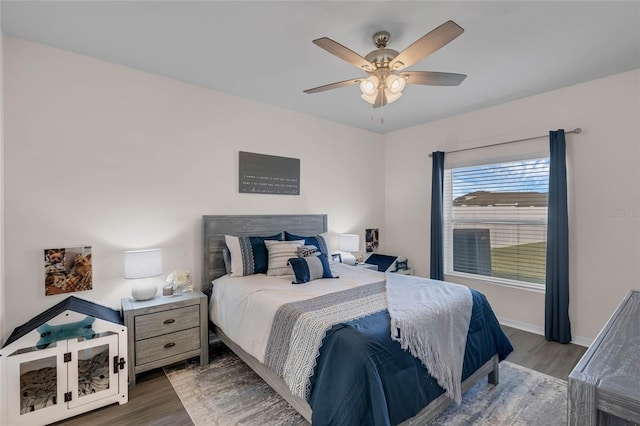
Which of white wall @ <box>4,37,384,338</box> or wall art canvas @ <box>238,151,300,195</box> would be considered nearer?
white wall @ <box>4,37,384,338</box>

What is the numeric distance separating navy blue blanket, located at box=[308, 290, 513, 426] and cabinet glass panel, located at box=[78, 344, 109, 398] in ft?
4.96

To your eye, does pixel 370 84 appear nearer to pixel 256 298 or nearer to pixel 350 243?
pixel 256 298

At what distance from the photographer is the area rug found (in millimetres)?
1945

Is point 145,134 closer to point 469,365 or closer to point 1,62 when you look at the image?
point 1,62

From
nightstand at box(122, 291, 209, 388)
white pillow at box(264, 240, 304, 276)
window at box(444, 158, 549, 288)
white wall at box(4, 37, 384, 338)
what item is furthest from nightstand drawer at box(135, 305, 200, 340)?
window at box(444, 158, 549, 288)

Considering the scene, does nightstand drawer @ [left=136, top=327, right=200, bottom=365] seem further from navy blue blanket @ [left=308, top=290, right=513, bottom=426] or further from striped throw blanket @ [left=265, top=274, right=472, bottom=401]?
navy blue blanket @ [left=308, top=290, right=513, bottom=426]

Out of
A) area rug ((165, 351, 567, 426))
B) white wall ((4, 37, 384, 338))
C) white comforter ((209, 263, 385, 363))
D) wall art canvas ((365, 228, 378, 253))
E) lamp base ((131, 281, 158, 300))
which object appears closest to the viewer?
area rug ((165, 351, 567, 426))

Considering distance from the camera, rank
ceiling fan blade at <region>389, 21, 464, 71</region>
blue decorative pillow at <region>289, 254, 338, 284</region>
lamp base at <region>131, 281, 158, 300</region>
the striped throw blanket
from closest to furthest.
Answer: ceiling fan blade at <region>389, 21, 464, 71</region>
the striped throw blanket
lamp base at <region>131, 281, 158, 300</region>
blue decorative pillow at <region>289, 254, 338, 284</region>

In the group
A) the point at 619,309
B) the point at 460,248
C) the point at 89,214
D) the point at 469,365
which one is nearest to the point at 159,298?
the point at 89,214

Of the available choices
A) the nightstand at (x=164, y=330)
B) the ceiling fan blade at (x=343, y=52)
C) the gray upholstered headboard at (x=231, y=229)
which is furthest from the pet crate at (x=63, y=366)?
the ceiling fan blade at (x=343, y=52)

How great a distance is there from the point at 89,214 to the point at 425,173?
394cm

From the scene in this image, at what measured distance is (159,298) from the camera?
258 cm

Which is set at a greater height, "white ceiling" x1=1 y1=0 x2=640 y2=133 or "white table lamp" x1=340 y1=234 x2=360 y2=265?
"white ceiling" x1=1 y1=0 x2=640 y2=133

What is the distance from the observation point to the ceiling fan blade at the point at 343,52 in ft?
5.53
